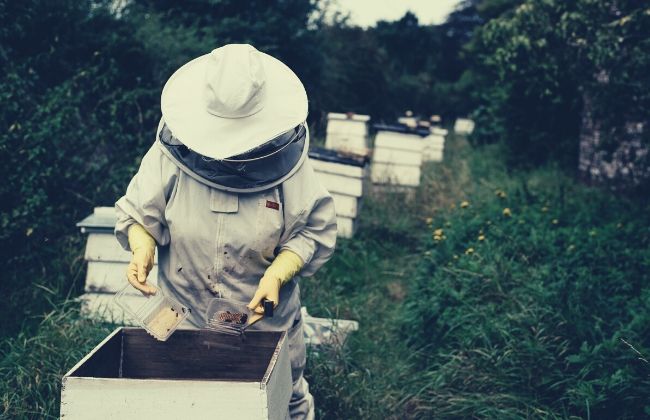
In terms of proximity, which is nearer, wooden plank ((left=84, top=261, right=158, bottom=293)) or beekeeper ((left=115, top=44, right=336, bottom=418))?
beekeeper ((left=115, top=44, right=336, bottom=418))

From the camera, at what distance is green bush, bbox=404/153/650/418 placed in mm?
3172

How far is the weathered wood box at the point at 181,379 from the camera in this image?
5.88 ft

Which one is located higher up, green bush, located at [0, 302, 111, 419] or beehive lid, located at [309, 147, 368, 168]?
beehive lid, located at [309, 147, 368, 168]

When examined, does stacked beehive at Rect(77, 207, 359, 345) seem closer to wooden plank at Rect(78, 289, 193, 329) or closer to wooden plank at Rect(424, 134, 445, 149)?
wooden plank at Rect(78, 289, 193, 329)

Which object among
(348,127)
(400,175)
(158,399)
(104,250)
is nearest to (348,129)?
(348,127)

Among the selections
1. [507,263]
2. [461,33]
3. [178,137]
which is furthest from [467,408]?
[461,33]

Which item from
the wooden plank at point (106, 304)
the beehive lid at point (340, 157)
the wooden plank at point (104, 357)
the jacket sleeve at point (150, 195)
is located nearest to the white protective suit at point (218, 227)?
the jacket sleeve at point (150, 195)

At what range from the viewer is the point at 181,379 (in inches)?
85.7

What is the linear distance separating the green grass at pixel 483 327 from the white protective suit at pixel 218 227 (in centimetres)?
100

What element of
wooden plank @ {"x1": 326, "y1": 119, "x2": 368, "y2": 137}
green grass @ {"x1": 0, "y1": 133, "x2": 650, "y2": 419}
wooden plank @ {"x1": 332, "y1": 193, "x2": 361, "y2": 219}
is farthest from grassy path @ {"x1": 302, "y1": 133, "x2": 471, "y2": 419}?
wooden plank @ {"x1": 326, "y1": 119, "x2": 368, "y2": 137}

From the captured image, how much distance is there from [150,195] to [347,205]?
3843mm

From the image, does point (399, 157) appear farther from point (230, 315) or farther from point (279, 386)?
point (279, 386)

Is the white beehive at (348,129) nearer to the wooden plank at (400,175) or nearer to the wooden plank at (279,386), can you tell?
the wooden plank at (400,175)

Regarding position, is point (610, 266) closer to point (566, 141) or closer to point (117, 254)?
point (117, 254)
